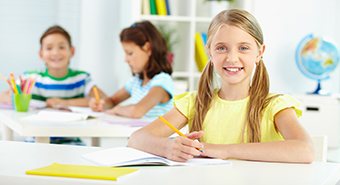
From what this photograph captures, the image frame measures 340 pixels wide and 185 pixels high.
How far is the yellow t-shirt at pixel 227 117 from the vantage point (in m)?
1.28

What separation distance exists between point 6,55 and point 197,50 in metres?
2.04

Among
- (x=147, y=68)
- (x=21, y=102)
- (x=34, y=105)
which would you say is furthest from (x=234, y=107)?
(x=34, y=105)

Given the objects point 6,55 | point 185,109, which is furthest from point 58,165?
point 6,55

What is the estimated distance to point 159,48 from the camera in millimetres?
2268

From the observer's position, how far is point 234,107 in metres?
1.35

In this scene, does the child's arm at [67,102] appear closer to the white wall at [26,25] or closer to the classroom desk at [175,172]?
the classroom desk at [175,172]

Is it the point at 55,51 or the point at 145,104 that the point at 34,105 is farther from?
the point at 145,104

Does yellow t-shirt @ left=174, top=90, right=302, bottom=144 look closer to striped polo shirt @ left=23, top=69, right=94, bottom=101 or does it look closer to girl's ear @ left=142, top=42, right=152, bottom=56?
girl's ear @ left=142, top=42, right=152, bottom=56

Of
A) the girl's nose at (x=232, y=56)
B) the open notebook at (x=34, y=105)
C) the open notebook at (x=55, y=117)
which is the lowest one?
the open notebook at (x=34, y=105)

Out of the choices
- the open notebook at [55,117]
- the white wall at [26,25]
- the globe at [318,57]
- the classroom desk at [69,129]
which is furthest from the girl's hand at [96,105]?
the globe at [318,57]

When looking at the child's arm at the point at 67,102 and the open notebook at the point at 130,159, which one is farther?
the child's arm at the point at 67,102

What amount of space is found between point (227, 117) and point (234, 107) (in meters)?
0.04

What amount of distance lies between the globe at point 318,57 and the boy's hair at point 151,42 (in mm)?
2011

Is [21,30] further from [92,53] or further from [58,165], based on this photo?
[58,165]
